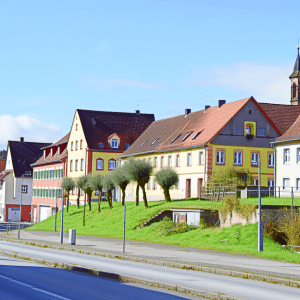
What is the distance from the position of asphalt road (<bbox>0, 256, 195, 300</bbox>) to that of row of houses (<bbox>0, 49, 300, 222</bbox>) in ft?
125

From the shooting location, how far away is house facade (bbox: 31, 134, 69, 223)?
311 feet

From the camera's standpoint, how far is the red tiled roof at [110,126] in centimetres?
8906

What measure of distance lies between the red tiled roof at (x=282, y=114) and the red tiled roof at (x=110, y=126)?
24.4m

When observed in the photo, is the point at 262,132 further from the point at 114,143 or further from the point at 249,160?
the point at 114,143

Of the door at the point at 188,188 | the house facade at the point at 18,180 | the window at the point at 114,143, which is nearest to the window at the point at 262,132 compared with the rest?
the door at the point at 188,188

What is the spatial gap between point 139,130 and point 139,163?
1534 inches

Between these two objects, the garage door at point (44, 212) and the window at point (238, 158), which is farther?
the garage door at point (44, 212)

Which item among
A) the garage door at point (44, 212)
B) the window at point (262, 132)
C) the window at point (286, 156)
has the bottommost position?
the garage door at point (44, 212)

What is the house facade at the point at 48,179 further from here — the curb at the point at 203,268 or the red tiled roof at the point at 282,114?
the curb at the point at 203,268

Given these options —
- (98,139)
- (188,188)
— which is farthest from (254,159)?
(98,139)

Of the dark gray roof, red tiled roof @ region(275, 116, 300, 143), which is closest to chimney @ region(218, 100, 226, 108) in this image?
red tiled roof @ region(275, 116, 300, 143)

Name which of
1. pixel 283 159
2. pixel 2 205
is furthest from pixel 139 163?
pixel 2 205

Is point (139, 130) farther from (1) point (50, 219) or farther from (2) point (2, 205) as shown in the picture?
(2) point (2, 205)

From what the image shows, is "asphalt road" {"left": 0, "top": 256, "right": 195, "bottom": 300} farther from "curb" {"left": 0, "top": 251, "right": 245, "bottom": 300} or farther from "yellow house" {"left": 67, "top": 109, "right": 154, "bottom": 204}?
"yellow house" {"left": 67, "top": 109, "right": 154, "bottom": 204}
